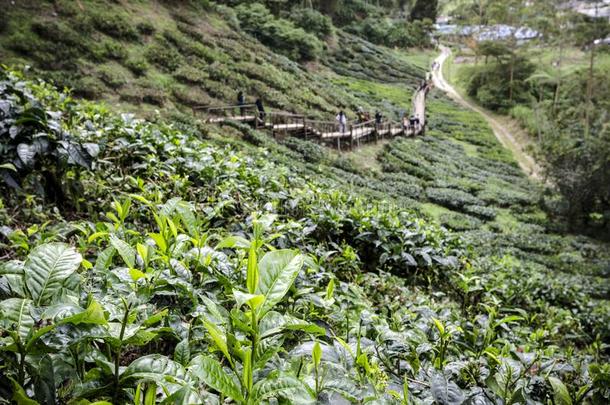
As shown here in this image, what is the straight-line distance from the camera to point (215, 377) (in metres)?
1.12

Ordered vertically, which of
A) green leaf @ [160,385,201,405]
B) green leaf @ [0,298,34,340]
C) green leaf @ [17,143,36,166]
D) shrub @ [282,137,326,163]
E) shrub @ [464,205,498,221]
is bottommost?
shrub @ [464,205,498,221]

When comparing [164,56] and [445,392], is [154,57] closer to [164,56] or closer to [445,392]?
[164,56]

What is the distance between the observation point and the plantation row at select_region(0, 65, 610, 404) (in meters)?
1.23

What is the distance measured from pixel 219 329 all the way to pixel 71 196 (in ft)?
9.32

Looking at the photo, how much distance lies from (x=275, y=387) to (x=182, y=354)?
42 cm

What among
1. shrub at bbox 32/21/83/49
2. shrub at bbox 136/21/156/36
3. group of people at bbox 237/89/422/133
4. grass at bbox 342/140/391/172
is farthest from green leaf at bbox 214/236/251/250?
shrub at bbox 136/21/156/36

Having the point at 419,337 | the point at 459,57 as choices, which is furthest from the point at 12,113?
the point at 459,57

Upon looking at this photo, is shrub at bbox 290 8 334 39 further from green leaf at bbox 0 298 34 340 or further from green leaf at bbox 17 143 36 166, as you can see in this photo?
green leaf at bbox 0 298 34 340

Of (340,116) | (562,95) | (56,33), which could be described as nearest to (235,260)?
(56,33)

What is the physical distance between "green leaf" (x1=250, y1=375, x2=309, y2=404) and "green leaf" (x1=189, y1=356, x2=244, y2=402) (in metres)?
0.05

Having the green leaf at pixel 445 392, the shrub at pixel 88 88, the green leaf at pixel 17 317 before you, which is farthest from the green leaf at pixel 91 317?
the shrub at pixel 88 88

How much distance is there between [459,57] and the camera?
63.2 m

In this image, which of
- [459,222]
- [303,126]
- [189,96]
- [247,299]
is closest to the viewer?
[247,299]

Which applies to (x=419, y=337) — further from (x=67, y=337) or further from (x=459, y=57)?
(x=459, y=57)
